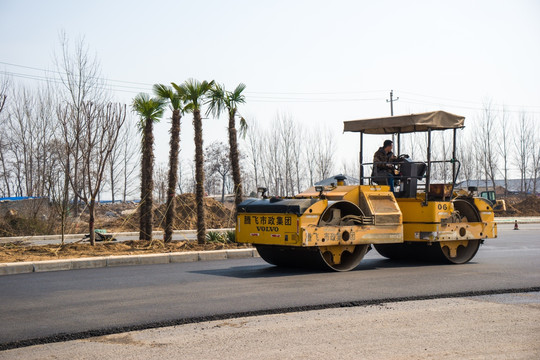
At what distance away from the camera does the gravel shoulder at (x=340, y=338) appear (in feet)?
17.8

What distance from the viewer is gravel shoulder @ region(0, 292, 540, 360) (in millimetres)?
5438

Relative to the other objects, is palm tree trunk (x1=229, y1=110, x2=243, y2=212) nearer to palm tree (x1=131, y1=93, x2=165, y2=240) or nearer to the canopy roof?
palm tree (x1=131, y1=93, x2=165, y2=240)

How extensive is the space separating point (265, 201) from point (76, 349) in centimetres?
589

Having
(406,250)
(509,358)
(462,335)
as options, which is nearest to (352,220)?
(406,250)

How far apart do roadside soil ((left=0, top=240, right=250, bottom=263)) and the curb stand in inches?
37.6

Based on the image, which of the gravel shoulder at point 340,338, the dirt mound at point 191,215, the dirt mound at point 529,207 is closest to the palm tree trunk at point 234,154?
the dirt mound at point 191,215

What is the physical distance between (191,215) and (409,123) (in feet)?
62.0

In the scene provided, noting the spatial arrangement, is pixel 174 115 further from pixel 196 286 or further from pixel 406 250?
pixel 196 286

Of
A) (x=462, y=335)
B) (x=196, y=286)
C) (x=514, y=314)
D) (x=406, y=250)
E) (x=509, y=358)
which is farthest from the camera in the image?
(x=406, y=250)

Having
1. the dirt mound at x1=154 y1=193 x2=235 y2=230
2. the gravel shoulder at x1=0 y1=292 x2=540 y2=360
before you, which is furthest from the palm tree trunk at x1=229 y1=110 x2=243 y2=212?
the gravel shoulder at x1=0 y1=292 x2=540 y2=360

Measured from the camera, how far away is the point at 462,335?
607 centimetres

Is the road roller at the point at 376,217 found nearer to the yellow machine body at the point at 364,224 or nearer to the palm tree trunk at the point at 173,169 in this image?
the yellow machine body at the point at 364,224

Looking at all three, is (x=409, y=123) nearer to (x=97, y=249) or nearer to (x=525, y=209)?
(x=97, y=249)

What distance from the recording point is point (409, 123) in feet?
39.4
